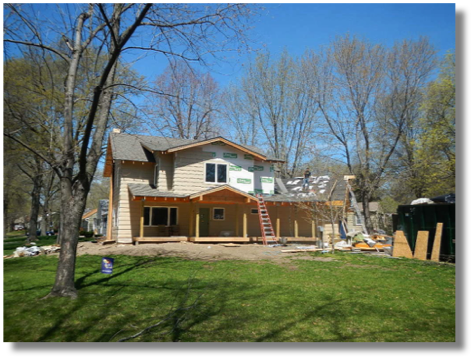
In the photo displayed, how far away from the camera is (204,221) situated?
19.2m

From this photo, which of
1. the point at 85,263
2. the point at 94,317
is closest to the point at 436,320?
the point at 94,317

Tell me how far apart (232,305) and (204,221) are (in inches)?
533

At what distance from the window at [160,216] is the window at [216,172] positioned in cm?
260

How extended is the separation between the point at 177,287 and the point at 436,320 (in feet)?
15.3

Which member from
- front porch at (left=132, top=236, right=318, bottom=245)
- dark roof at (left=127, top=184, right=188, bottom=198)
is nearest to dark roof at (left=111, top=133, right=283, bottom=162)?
dark roof at (left=127, top=184, right=188, bottom=198)

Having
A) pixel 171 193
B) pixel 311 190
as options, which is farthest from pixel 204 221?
pixel 311 190

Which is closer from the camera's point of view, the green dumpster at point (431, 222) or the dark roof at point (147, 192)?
the green dumpster at point (431, 222)

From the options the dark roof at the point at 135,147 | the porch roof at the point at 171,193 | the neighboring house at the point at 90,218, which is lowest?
the neighboring house at the point at 90,218

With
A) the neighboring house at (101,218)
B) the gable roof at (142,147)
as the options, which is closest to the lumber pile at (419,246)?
the gable roof at (142,147)

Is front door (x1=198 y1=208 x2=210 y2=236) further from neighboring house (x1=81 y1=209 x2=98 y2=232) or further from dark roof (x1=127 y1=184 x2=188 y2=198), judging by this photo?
neighboring house (x1=81 y1=209 x2=98 y2=232)

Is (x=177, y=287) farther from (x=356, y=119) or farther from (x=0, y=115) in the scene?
(x=356, y=119)

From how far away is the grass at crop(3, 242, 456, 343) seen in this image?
4.44 m

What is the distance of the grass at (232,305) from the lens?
4.44m

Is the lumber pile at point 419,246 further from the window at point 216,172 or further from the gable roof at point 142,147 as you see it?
the window at point 216,172
